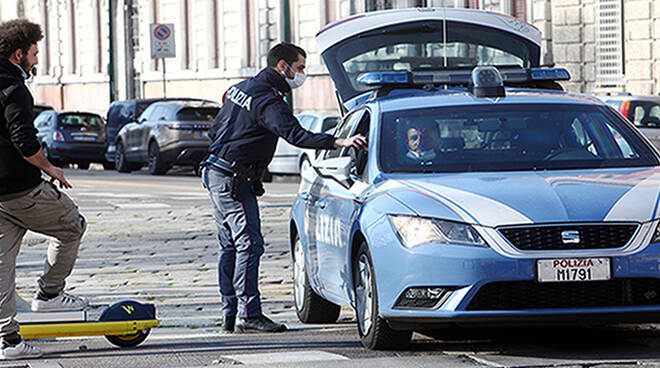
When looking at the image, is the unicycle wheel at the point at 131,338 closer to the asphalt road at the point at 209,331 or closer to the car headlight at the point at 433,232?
the asphalt road at the point at 209,331

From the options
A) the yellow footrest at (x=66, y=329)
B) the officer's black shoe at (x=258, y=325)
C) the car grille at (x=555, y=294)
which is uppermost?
the car grille at (x=555, y=294)

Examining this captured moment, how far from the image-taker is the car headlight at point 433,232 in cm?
725

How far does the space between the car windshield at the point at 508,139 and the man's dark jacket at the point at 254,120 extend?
75 cm

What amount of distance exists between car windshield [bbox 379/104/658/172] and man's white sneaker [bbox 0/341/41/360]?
2.11 metres

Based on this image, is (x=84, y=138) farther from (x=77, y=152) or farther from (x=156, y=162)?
(x=156, y=162)

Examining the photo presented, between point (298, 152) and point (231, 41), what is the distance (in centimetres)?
1842

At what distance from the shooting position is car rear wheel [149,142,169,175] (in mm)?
30359

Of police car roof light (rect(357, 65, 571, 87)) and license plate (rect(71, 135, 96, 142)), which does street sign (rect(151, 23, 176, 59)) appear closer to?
license plate (rect(71, 135, 96, 142))

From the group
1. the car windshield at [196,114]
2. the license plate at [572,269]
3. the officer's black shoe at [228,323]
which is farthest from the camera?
the car windshield at [196,114]

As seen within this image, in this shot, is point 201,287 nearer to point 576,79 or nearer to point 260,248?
point 260,248

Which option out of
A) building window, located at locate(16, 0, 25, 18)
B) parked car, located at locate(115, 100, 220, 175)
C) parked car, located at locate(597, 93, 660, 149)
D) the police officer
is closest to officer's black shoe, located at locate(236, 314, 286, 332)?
the police officer

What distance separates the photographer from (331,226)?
863 cm

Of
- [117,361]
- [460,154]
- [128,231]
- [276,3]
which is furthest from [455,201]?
[276,3]

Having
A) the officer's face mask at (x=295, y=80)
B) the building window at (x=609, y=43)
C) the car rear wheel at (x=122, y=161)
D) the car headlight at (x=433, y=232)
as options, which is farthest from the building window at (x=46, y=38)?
the car headlight at (x=433, y=232)
